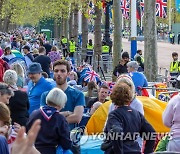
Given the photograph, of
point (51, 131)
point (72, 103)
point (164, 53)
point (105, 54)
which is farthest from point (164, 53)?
point (51, 131)

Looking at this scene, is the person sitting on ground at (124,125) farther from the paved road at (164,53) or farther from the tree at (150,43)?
the paved road at (164,53)

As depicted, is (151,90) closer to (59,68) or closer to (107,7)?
(59,68)

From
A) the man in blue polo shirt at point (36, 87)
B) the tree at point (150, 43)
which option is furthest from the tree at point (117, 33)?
the man in blue polo shirt at point (36, 87)

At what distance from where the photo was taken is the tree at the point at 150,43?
19.6 m

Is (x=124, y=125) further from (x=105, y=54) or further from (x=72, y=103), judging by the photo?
(x=105, y=54)

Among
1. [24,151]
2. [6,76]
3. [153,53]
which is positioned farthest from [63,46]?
[24,151]

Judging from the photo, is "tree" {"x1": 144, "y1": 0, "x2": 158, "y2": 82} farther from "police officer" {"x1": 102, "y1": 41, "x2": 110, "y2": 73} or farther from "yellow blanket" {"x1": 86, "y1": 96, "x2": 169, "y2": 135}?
"yellow blanket" {"x1": 86, "y1": 96, "x2": 169, "y2": 135}

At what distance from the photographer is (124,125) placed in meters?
6.87

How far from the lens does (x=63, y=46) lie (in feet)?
149

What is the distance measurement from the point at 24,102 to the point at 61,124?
1.66 metres

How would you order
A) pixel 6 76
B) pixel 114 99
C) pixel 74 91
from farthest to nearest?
pixel 6 76 < pixel 74 91 < pixel 114 99

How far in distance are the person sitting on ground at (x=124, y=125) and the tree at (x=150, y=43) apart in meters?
12.6

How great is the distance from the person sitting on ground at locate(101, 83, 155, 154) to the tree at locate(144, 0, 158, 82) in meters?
12.6

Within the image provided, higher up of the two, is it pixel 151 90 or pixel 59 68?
pixel 59 68
